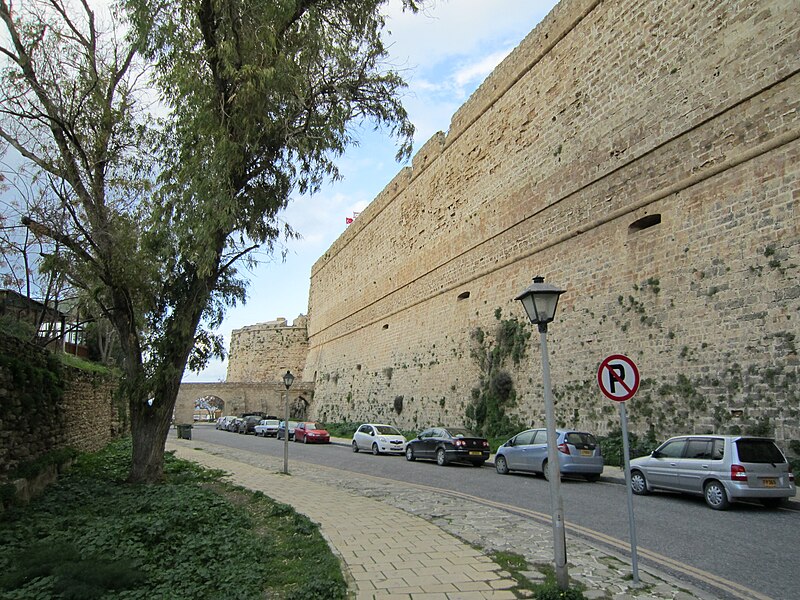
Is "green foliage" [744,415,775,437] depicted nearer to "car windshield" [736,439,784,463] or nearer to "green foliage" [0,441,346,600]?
"car windshield" [736,439,784,463]

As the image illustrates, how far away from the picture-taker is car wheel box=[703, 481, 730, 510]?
29.1 feet

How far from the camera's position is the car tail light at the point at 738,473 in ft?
28.8

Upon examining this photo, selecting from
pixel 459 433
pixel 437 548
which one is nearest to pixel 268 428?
pixel 459 433

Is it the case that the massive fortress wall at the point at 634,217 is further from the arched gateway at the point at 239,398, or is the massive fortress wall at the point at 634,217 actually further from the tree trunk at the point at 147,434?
the arched gateway at the point at 239,398

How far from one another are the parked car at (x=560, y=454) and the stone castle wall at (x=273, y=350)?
44568mm

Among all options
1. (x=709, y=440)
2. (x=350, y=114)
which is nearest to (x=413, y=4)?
(x=350, y=114)

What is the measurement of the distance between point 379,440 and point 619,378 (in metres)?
17.1

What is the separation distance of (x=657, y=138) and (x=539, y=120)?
235 inches

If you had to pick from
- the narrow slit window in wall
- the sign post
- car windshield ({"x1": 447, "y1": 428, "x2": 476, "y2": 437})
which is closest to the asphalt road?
the sign post

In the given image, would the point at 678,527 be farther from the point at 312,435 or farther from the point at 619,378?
the point at 312,435

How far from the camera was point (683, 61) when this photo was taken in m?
14.4

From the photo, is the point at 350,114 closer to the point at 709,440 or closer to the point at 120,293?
the point at 120,293

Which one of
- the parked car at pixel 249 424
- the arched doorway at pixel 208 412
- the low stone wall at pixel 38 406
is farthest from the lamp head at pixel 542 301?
the arched doorway at pixel 208 412

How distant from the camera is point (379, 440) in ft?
71.0
